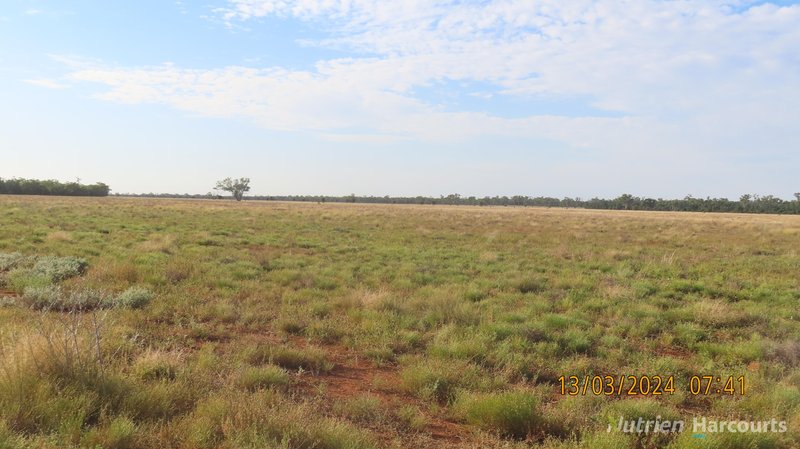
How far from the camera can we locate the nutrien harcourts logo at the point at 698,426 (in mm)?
4375

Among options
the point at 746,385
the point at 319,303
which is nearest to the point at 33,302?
the point at 319,303

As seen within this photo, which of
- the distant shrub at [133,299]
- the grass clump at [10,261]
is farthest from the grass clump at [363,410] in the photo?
the grass clump at [10,261]

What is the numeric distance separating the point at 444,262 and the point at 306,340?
30.0 feet

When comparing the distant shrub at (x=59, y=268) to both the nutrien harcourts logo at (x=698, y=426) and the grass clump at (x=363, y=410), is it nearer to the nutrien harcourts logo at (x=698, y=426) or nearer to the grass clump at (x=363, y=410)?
the grass clump at (x=363, y=410)

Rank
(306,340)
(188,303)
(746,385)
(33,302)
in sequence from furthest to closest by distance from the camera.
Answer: (188,303) < (33,302) < (306,340) < (746,385)

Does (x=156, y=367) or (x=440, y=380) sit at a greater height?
(x=156, y=367)

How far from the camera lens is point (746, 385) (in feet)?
18.9

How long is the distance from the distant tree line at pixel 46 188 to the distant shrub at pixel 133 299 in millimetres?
117968

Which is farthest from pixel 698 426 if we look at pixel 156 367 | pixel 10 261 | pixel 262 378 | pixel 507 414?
pixel 10 261

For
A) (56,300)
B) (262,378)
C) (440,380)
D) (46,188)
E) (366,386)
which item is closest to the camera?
(262,378)

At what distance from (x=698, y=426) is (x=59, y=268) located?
12460mm

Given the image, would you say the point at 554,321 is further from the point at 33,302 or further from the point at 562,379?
the point at 33,302

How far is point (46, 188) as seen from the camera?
111m

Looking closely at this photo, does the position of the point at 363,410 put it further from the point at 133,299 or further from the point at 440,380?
the point at 133,299
